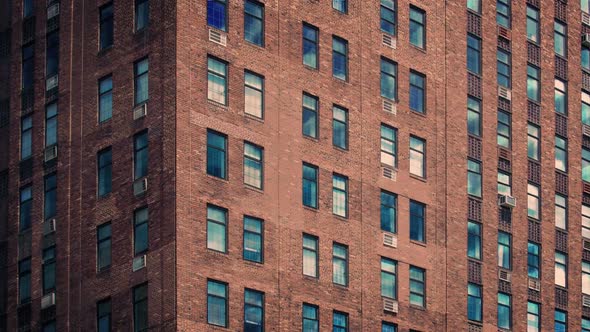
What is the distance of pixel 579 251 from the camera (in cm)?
10606

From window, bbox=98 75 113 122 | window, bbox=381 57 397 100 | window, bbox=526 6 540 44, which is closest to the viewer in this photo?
window, bbox=98 75 113 122

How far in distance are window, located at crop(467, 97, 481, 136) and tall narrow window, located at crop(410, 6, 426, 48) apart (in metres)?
3.85

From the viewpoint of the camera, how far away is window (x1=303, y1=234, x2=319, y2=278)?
9275cm

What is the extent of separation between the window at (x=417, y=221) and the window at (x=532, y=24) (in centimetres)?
1298

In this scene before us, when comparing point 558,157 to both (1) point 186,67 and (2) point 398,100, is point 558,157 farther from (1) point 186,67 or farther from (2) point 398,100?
(1) point 186,67

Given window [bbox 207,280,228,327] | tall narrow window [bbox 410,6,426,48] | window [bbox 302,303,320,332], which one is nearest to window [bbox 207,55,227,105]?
window [bbox 207,280,228,327]

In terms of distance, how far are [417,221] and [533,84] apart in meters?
12.0

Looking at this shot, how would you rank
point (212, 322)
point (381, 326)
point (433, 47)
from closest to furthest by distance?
point (212, 322)
point (381, 326)
point (433, 47)

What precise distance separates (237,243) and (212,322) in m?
3.62

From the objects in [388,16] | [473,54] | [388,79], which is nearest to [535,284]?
[473,54]

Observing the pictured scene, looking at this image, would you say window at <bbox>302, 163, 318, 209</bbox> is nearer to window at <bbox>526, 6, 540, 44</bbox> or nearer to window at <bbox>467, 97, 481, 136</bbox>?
window at <bbox>467, 97, 481, 136</bbox>

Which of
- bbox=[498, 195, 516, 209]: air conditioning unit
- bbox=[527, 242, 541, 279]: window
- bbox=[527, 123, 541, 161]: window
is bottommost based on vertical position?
bbox=[527, 242, 541, 279]: window

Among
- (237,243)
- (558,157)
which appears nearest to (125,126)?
(237,243)

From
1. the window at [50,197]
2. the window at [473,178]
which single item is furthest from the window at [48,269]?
the window at [473,178]
